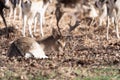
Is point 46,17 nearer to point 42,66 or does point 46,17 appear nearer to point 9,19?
point 9,19

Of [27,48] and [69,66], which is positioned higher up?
[27,48]

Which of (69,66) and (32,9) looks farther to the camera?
(32,9)

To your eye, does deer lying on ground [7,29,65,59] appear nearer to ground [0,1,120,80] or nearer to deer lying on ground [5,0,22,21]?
ground [0,1,120,80]

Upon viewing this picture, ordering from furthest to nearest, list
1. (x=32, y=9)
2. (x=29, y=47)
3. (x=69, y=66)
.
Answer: (x=32, y=9) < (x=29, y=47) < (x=69, y=66)

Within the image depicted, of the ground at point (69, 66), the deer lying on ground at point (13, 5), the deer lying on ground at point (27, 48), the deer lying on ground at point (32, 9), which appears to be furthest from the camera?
the deer lying on ground at point (13, 5)

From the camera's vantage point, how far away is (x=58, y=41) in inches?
479

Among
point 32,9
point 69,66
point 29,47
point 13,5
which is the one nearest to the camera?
point 69,66

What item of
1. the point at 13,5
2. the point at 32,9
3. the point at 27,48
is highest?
the point at 27,48

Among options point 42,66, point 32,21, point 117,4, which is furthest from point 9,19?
point 42,66

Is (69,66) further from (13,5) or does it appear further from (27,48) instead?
(13,5)

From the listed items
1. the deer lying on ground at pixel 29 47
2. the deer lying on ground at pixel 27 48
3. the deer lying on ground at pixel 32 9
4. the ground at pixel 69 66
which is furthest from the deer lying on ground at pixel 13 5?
the deer lying on ground at pixel 27 48

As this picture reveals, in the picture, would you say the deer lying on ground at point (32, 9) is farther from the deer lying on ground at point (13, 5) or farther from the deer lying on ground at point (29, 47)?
the deer lying on ground at point (29, 47)

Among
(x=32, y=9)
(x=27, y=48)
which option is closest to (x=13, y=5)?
(x=32, y=9)

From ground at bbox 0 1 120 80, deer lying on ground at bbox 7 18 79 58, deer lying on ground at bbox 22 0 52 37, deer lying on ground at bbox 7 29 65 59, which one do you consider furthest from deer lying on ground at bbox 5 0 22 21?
deer lying on ground at bbox 7 29 65 59
